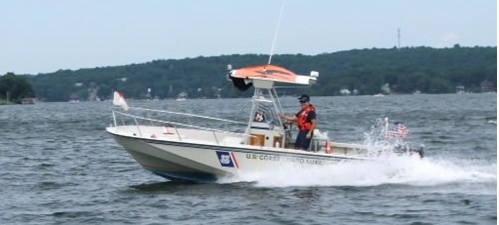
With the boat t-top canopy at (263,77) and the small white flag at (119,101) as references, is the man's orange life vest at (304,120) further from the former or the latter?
the small white flag at (119,101)

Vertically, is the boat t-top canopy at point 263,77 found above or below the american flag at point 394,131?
above

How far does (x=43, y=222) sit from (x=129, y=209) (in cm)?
179

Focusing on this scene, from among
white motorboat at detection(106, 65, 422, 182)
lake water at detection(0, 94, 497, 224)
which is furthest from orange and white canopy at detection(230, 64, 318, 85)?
lake water at detection(0, 94, 497, 224)

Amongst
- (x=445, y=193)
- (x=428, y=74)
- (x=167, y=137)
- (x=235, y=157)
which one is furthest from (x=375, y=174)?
(x=428, y=74)

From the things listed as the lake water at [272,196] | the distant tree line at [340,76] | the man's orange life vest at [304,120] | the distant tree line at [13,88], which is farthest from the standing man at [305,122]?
the distant tree line at [13,88]

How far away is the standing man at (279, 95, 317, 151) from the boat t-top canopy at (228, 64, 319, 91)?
0.45 meters

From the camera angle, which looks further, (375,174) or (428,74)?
(428,74)

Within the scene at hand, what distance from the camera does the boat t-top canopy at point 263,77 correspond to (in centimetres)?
2108

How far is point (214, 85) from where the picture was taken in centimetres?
15812

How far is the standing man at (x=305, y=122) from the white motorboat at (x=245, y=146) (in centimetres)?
22

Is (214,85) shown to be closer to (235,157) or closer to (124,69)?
(124,69)

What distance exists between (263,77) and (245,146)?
1.52 metres

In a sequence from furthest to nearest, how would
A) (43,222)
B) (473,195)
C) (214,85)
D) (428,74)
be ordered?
(428,74), (214,85), (473,195), (43,222)

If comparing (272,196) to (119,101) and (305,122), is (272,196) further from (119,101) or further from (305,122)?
(119,101)
